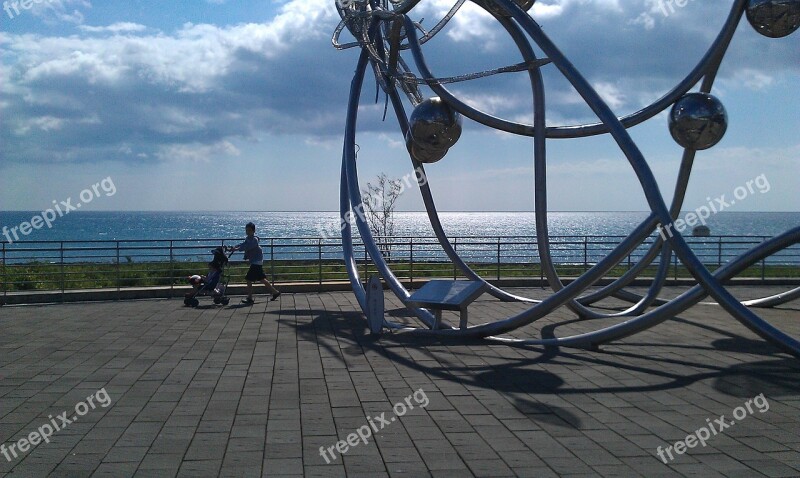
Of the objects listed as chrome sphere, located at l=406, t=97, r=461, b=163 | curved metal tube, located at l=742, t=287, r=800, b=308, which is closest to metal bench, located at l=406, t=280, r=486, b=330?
chrome sphere, located at l=406, t=97, r=461, b=163

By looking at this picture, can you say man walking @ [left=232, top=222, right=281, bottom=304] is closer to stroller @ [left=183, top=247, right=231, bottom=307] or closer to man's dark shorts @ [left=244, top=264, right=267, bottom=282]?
man's dark shorts @ [left=244, top=264, right=267, bottom=282]

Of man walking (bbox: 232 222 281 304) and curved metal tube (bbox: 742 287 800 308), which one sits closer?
curved metal tube (bbox: 742 287 800 308)

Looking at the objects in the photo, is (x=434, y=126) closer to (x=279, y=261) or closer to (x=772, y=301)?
(x=772, y=301)

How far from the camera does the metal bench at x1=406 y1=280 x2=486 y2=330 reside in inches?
406

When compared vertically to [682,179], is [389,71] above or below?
above

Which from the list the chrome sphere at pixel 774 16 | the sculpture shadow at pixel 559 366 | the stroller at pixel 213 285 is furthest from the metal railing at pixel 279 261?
the chrome sphere at pixel 774 16

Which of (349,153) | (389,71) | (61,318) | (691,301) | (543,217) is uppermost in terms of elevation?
(389,71)

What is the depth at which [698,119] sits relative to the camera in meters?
10.3

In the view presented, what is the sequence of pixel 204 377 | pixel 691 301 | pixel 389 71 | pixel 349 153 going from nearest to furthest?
pixel 204 377 < pixel 691 301 < pixel 389 71 < pixel 349 153

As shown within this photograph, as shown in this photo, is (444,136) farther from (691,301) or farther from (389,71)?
(691,301)

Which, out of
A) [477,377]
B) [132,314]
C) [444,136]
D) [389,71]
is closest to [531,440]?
[477,377]

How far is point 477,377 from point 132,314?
745cm

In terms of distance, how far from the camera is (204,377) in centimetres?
818

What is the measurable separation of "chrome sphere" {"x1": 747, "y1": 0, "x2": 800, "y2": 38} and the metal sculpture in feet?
0.04
